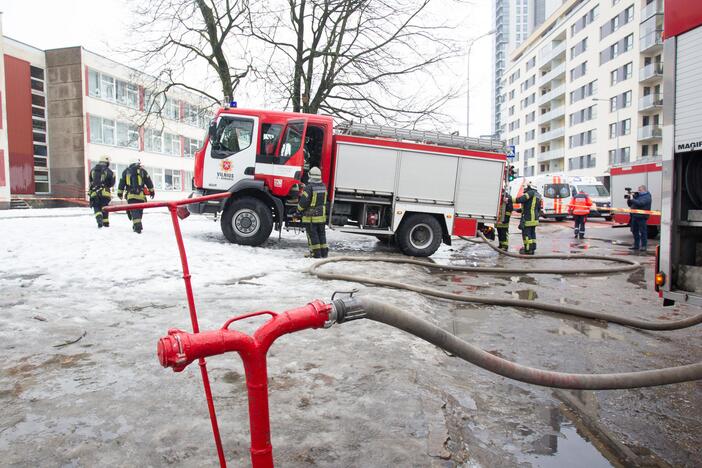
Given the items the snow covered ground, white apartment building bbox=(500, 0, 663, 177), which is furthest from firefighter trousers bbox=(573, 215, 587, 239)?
white apartment building bbox=(500, 0, 663, 177)

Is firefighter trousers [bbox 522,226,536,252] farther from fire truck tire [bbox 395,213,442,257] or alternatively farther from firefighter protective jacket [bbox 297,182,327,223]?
firefighter protective jacket [bbox 297,182,327,223]

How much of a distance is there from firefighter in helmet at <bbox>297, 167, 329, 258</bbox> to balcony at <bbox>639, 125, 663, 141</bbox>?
A: 43.5 m

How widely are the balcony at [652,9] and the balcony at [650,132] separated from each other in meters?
9.28

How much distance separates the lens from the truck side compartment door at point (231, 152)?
10203 millimetres

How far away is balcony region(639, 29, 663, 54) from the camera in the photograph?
133 ft

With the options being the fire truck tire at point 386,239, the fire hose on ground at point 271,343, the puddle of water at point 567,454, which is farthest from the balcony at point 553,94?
the fire hose on ground at point 271,343

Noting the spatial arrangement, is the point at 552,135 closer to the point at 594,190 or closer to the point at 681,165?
the point at 594,190

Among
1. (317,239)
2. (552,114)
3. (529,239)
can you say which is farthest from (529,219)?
A: (552,114)

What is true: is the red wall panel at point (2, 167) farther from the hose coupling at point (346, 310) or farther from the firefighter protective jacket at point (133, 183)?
the hose coupling at point (346, 310)

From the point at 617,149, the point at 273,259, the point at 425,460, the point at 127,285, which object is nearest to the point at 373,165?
the point at 273,259

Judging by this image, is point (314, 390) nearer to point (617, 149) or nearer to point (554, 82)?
point (617, 149)

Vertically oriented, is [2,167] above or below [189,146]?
below

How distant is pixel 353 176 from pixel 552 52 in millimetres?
61960

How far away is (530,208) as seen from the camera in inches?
459
